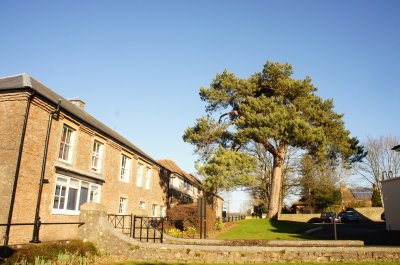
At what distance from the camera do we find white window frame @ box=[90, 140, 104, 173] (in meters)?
19.2

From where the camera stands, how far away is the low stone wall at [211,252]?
11328 mm

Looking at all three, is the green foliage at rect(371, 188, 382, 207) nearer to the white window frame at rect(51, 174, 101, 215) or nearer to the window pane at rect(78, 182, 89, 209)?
the white window frame at rect(51, 174, 101, 215)

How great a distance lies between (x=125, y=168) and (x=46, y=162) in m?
9.49

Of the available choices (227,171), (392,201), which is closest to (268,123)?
(227,171)

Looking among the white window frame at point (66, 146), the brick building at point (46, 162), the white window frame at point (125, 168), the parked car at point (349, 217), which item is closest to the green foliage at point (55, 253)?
the brick building at point (46, 162)

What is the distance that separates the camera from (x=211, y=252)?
461 inches

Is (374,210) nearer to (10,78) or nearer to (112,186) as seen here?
(112,186)

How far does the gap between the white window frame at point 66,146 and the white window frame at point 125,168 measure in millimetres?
6609

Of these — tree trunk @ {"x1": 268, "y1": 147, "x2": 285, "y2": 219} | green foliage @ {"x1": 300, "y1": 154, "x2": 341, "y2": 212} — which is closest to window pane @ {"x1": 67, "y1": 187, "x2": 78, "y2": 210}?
tree trunk @ {"x1": 268, "y1": 147, "x2": 285, "y2": 219}

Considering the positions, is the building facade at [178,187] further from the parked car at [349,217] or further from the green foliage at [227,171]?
the parked car at [349,217]

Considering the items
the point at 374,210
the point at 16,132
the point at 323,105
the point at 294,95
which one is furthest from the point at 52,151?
the point at 374,210

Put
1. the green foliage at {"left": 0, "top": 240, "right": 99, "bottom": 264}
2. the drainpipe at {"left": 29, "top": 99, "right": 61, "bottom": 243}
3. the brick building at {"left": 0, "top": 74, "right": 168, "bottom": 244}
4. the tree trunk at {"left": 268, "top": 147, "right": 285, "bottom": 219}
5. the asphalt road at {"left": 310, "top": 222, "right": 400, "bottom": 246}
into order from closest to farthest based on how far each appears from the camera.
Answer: the green foliage at {"left": 0, "top": 240, "right": 99, "bottom": 264} < the brick building at {"left": 0, "top": 74, "right": 168, "bottom": 244} < the drainpipe at {"left": 29, "top": 99, "right": 61, "bottom": 243} < the asphalt road at {"left": 310, "top": 222, "right": 400, "bottom": 246} < the tree trunk at {"left": 268, "top": 147, "right": 285, "bottom": 219}

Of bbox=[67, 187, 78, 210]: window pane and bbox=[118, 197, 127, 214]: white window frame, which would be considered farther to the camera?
bbox=[118, 197, 127, 214]: white window frame

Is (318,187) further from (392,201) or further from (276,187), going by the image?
(392,201)
